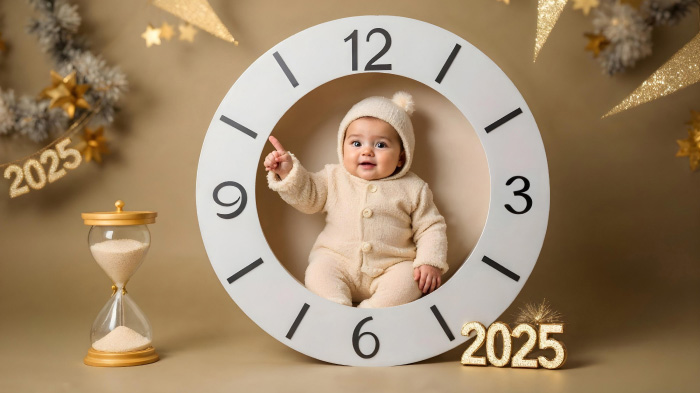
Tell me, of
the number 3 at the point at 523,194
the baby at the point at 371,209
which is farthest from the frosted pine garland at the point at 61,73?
the number 3 at the point at 523,194

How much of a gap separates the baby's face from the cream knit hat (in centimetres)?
2

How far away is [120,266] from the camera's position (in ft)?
6.19

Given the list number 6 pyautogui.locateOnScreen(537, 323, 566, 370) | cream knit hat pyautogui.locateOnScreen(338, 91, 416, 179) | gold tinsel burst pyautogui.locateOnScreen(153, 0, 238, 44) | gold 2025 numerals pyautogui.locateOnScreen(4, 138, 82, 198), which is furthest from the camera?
gold tinsel burst pyautogui.locateOnScreen(153, 0, 238, 44)

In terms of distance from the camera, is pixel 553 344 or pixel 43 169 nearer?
pixel 553 344

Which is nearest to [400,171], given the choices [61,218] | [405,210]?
[405,210]

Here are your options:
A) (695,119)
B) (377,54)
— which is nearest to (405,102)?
(377,54)

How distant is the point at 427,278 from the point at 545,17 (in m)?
0.97

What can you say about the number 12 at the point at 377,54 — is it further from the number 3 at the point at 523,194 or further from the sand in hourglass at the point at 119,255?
the sand in hourglass at the point at 119,255

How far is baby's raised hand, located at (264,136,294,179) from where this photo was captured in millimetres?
1937

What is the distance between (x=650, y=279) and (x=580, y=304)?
256 millimetres

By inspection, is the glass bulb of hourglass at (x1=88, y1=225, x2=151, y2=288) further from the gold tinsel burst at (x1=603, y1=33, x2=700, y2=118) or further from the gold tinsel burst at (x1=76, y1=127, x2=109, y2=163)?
the gold tinsel burst at (x1=603, y1=33, x2=700, y2=118)

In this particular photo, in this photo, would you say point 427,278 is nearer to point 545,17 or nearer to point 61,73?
point 545,17

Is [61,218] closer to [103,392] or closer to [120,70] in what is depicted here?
[120,70]

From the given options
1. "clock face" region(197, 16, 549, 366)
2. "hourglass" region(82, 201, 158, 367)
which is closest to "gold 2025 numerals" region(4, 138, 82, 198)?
"hourglass" region(82, 201, 158, 367)
